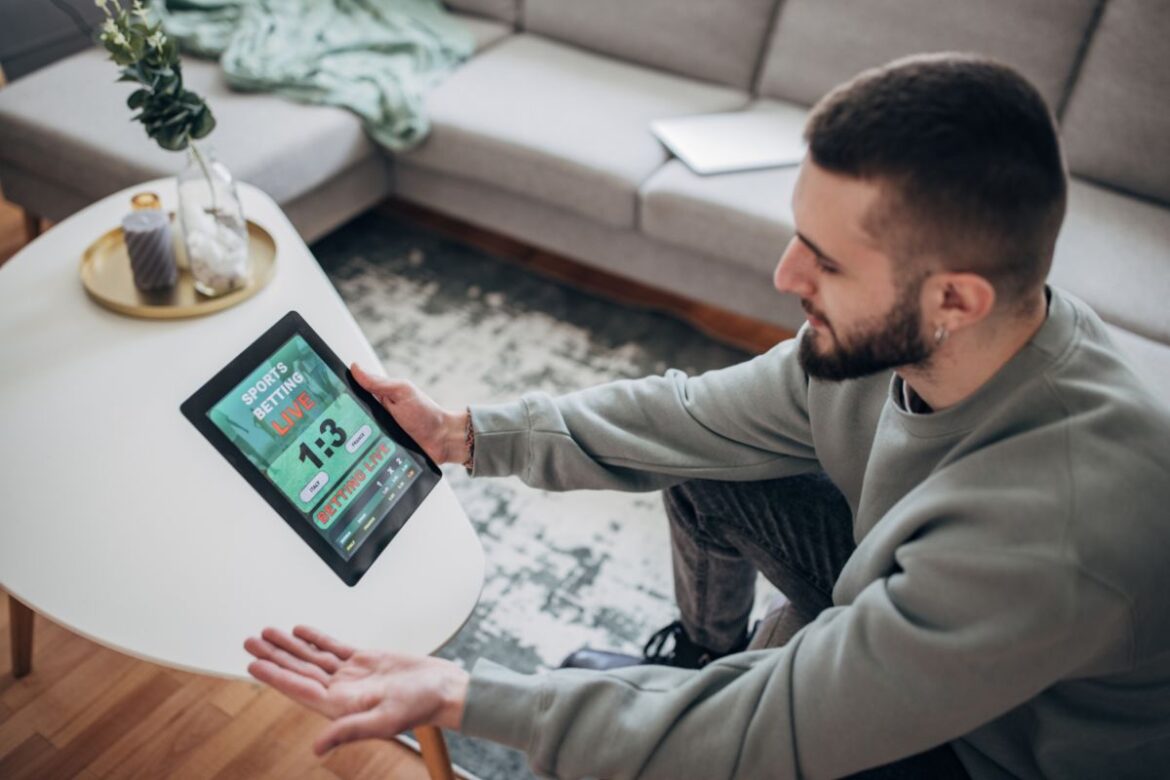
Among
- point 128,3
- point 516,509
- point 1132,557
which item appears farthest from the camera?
point 128,3

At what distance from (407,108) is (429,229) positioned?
16.0 inches

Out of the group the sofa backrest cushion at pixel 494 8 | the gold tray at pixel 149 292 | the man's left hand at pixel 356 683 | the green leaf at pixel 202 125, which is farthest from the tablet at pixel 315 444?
the sofa backrest cushion at pixel 494 8

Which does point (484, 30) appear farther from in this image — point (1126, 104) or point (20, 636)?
point (20, 636)

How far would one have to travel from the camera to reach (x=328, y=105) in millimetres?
2254

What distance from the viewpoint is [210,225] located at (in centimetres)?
147

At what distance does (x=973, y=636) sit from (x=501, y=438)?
60 centimetres

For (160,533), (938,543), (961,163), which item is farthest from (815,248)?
(160,533)

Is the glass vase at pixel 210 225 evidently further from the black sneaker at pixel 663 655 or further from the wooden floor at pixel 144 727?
the black sneaker at pixel 663 655

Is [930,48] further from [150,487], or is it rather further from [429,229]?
[150,487]

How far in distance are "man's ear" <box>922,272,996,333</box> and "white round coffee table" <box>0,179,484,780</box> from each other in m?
0.58

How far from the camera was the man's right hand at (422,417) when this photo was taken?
1.21 m

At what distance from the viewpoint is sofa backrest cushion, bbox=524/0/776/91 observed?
2.39m

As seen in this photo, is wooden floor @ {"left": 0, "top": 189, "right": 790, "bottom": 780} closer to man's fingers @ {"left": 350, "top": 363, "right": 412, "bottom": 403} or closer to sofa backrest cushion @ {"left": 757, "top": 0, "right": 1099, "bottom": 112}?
man's fingers @ {"left": 350, "top": 363, "right": 412, "bottom": 403}

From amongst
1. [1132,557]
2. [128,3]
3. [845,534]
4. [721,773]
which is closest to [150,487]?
[721,773]
